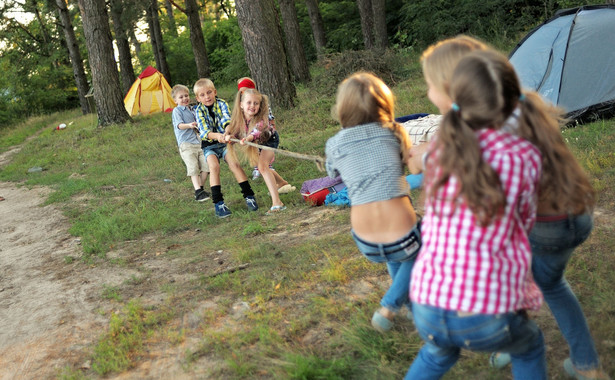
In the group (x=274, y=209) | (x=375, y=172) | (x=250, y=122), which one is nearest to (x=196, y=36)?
(x=250, y=122)

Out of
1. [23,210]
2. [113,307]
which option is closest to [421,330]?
[113,307]

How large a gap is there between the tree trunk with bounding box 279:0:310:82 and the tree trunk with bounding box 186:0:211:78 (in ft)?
13.6

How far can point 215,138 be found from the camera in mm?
6809

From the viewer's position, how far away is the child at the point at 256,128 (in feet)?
21.3

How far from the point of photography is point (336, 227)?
5379mm

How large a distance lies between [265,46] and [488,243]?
32.2 feet

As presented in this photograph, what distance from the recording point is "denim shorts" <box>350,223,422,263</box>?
2.82 meters

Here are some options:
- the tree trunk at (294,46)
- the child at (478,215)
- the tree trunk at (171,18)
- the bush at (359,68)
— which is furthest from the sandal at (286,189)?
the tree trunk at (171,18)

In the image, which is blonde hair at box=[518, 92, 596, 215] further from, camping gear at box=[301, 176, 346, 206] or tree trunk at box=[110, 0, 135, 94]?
tree trunk at box=[110, 0, 135, 94]

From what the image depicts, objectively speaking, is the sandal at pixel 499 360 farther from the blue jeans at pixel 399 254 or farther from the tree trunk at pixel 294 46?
the tree trunk at pixel 294 46

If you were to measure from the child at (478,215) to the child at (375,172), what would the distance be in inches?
31.0

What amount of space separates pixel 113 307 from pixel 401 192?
101 inches

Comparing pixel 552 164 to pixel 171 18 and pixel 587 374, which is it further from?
pixel 171 18

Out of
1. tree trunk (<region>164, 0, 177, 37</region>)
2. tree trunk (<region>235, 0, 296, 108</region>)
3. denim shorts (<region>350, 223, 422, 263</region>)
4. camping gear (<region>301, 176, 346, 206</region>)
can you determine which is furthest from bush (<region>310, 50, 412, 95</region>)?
tree trunk (<region>164, 0, 177, 37</region>)
